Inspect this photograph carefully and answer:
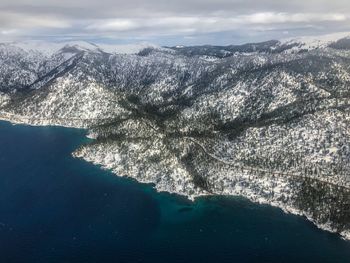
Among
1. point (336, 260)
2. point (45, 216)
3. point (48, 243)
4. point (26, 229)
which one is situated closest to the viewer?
point (336, 260)

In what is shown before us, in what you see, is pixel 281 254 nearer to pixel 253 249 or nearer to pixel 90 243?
pixel 253 249

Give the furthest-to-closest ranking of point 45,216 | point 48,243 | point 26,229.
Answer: point 45,216, point 26,229, point 48,243

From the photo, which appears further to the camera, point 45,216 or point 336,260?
point 45,216

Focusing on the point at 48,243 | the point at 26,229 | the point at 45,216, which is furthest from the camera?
the point at 45,216

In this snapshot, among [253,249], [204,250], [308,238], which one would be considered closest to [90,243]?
[204,250]

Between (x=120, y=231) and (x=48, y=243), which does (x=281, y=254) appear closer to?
(x=120, y=231)

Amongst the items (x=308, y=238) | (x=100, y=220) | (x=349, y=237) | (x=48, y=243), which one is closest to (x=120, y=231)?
(x=100, y=220)

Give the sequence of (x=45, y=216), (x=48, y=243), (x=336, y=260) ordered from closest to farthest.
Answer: (x=336, y=260) < (x=48, y=243) < (x=45, y=216)

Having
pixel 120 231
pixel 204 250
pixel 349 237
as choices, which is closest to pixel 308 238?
pixel 349 237

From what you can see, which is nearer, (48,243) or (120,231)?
(48,243)
